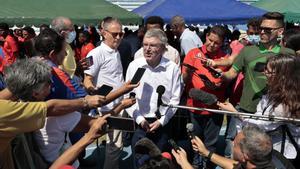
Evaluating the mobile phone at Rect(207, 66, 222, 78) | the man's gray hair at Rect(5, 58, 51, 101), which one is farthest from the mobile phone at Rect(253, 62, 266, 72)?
the man's gray hair at Rect(5, 58, 51, 101)

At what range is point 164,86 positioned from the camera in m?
4.32

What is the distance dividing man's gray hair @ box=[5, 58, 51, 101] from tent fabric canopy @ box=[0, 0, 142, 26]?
7177 millimetres

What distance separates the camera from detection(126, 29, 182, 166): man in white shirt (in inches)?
170

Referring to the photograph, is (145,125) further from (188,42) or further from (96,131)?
(188,42)

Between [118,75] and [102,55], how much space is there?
1.07 feet

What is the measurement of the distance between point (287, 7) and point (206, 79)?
10.7m

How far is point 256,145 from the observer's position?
283 centimetres

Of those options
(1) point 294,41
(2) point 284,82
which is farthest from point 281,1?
(2) point 284,82

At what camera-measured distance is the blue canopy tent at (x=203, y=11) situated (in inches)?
482

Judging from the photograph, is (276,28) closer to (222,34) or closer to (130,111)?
(222,34)

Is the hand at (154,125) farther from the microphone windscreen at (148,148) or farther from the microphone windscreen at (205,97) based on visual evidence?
the microphone windscreen at (148,148)

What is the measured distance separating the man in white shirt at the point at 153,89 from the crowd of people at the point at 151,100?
1 centimetres

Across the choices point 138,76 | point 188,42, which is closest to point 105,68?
point 138,76

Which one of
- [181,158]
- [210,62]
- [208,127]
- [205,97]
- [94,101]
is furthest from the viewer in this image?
[208,127]
